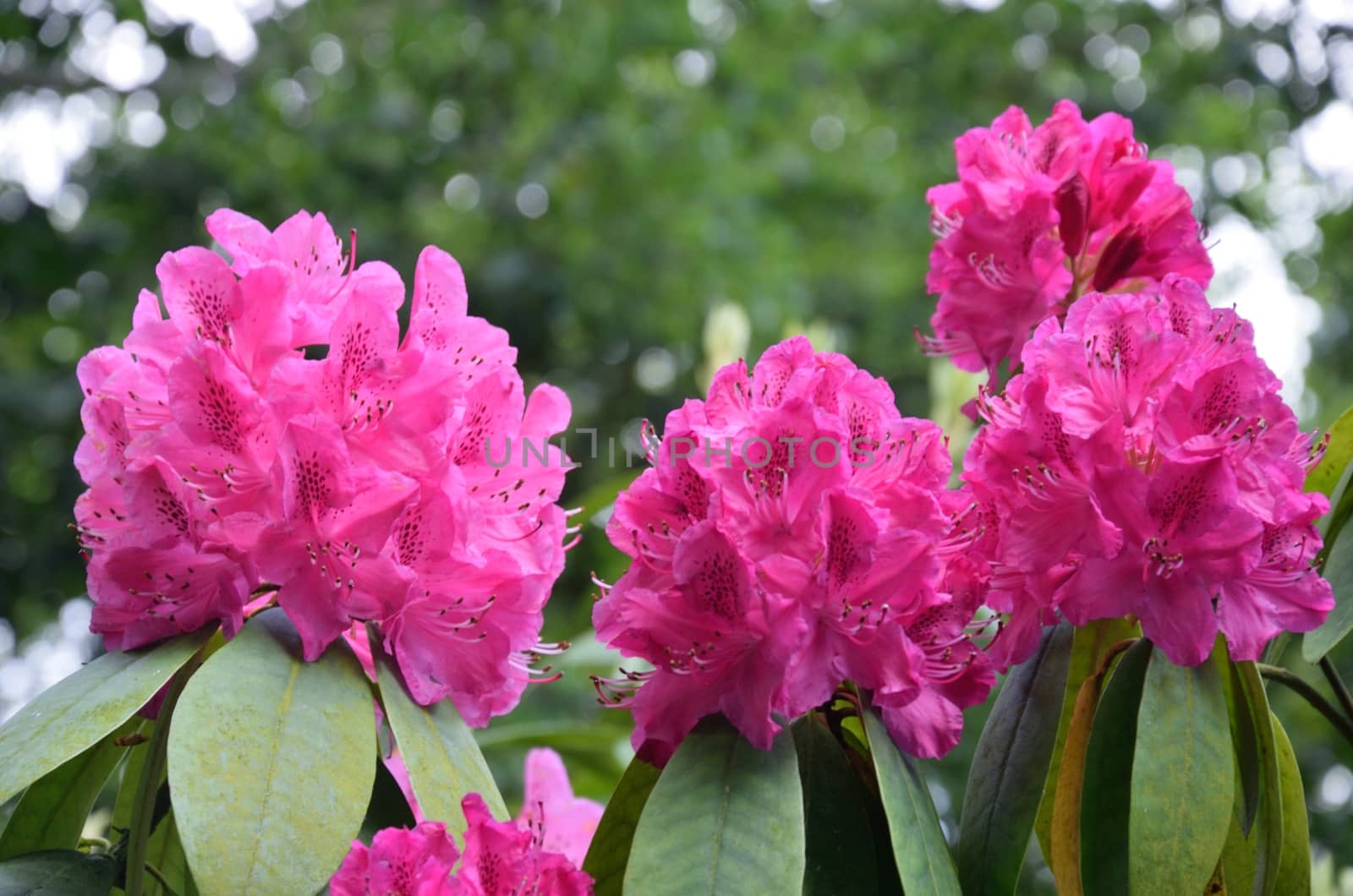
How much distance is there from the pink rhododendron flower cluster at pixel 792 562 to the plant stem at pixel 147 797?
293mm

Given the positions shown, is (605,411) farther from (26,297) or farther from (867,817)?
(867,817)

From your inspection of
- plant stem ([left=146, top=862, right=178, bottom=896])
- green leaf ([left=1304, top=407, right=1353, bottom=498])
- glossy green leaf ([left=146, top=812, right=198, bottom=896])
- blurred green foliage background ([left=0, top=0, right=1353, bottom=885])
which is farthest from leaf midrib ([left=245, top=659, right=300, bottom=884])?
blurred green foliage background ([left=0, top=0, right=1353, bottom=885])

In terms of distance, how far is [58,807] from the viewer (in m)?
1.05

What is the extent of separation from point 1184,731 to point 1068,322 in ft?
0.97

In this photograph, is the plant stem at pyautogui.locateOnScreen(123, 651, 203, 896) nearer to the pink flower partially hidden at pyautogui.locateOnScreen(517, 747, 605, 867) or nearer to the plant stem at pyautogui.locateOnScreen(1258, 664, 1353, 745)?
the pink flower partially hidden at pyautogui.locateOnScreen(517, 747, 605, 867)

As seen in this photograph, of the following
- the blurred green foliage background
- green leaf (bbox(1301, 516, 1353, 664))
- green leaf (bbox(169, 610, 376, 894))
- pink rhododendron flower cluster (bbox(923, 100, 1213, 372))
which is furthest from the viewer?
the blurred green foliage background

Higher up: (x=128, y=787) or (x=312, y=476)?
(x=312, y=476)

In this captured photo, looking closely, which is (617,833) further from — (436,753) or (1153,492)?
(1153,492)

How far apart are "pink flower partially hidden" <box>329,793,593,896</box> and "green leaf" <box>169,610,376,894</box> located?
0.14 ft

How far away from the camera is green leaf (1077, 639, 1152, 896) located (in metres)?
0.98

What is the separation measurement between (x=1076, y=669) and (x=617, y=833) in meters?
0.40

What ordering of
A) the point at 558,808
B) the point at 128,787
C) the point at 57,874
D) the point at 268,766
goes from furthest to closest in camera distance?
1. the point at 558,808
2. the point at 128,787
3. the point at 57,874
4. the point at 268,766

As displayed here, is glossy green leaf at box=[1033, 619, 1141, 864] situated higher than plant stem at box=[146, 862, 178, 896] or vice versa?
glossy green leaf at box=[1033, 619, 1141, 864]

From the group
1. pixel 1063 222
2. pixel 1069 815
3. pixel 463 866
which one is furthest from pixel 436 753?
pixel 1063 222
